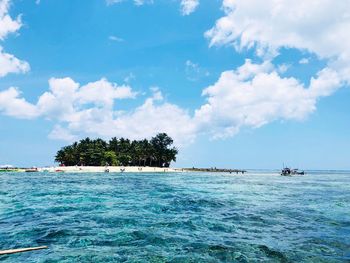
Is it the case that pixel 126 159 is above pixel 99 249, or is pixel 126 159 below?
above

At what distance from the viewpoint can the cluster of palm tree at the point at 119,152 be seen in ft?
554

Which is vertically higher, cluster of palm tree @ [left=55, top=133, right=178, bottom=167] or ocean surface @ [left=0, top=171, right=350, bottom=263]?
cluster of palm tree @ [left=55, top=133, right=178, bottom=167]

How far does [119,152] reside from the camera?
18000 centimetres

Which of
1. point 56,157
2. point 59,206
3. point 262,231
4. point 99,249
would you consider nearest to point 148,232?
point 99,249

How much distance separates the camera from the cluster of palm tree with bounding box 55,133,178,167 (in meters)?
169

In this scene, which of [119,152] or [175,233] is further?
[119,152]

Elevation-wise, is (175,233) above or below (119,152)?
below

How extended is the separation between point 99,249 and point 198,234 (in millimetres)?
6023

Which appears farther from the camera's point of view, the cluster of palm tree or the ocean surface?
the cluster of palm tree

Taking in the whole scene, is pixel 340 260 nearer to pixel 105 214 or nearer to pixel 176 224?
pixel 176 224

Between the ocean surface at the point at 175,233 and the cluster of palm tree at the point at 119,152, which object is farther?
the cluster of palm tree at the point at 119,152

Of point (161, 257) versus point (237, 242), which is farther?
point (237, 242)

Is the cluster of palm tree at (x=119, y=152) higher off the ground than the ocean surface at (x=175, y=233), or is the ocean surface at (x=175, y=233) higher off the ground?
the cluster of palm tree at (x=119, y=152)

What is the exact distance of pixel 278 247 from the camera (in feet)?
54.6
